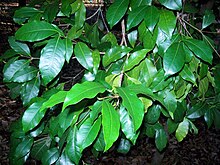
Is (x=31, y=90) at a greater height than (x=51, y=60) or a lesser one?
lesser

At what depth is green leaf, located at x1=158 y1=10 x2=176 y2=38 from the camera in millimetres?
835

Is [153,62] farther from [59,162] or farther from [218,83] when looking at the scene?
[59,162]

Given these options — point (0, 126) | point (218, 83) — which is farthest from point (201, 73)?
point (0, 126)

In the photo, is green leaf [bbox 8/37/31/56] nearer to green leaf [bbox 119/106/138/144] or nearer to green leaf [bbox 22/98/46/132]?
green leaf [bbox 22/98/46/132]

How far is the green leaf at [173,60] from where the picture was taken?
2.60 ft

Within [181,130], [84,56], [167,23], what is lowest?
[181,130]

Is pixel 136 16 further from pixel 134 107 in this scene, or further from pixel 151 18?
pixel 134 107

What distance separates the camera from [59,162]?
1.09 m

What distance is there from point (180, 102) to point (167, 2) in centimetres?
40

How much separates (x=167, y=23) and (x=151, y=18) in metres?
0.06

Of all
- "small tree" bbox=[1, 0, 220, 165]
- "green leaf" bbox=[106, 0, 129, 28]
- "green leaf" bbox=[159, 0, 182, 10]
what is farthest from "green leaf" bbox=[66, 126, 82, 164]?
"green leaf" bbox=[159, 0, 182, 10]

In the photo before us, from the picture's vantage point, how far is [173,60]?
2.62 ft

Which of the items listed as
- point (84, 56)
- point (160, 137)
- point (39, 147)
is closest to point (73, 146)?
point (84, 56)

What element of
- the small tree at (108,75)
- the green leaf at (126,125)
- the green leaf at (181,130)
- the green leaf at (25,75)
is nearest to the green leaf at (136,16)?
the small tree at (108,75)
